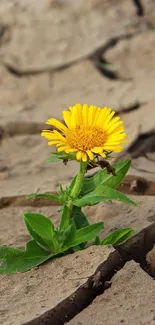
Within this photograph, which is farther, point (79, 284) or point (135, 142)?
point (135, 142)

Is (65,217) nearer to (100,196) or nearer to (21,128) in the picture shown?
(100,196)

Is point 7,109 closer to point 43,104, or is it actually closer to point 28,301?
point 43,104

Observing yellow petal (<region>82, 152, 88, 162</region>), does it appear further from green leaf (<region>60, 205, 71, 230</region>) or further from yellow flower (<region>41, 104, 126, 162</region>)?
green leaf (<region>60, 205, 71, 230</region>)

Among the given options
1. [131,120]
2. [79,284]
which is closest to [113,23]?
[131,120]

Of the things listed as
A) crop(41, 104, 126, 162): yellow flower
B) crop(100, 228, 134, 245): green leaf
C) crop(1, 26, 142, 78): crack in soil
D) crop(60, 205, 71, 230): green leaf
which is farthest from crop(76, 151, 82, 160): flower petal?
crop(1, 26, 142, 78): crack in soil

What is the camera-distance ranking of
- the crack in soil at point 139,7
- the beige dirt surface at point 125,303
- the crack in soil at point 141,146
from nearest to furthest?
the beige dirt surface at point 125,303 → the crack in soil at point 141,146 → the crack in soil at point 139,7

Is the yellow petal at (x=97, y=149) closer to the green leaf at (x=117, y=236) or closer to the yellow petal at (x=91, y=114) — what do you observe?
the yellow petal at (x=91, y=114)

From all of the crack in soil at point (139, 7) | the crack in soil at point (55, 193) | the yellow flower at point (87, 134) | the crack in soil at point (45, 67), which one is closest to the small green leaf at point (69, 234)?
the yellow flower at point (87, 134)
